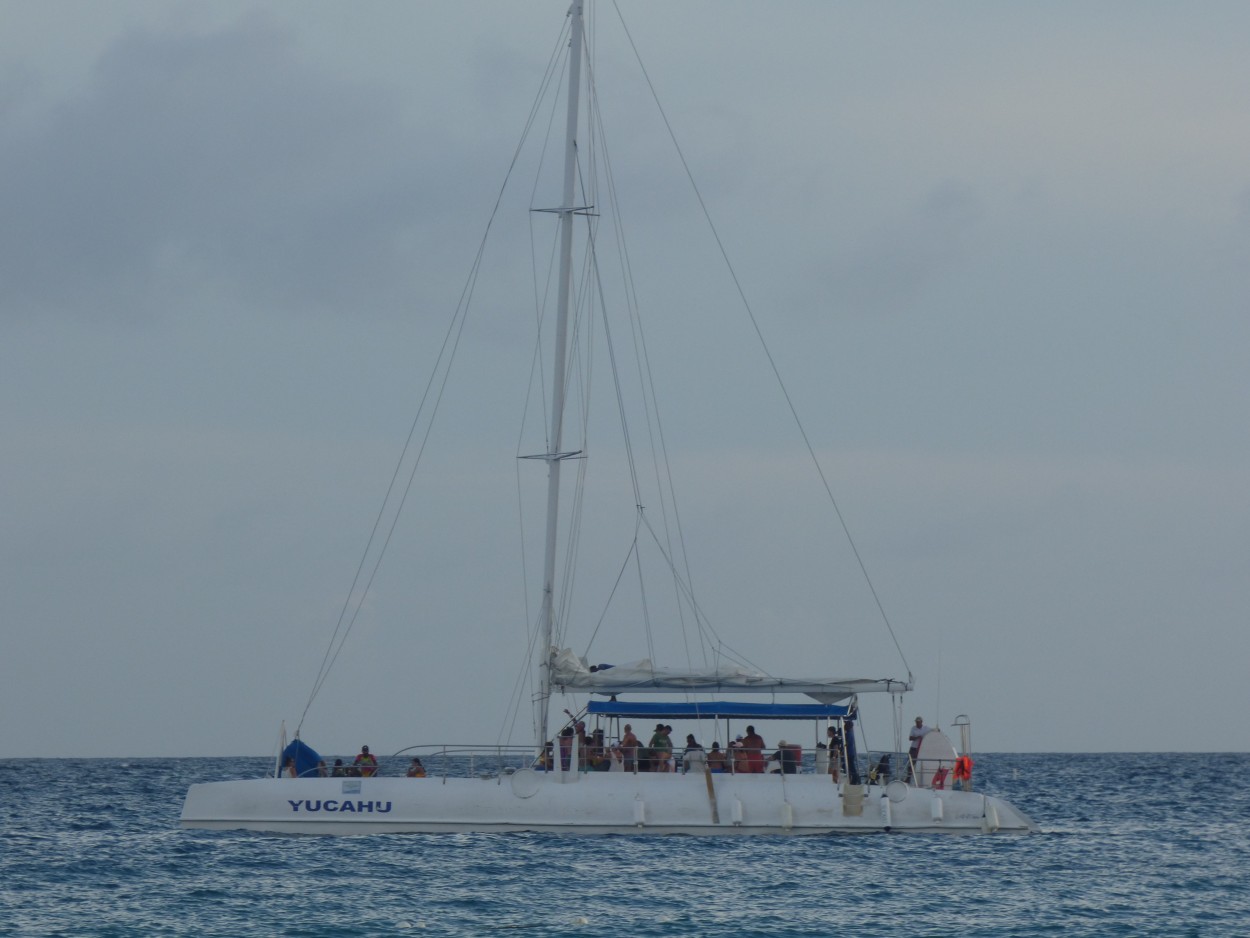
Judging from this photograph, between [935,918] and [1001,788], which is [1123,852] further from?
[1001,788]

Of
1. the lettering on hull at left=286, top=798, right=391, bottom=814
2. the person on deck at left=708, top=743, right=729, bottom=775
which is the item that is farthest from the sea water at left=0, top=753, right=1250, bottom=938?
the person on deck at left=708, top=743, right=729, bottom=775

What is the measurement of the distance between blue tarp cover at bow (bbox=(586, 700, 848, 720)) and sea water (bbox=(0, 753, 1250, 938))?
8.50ft

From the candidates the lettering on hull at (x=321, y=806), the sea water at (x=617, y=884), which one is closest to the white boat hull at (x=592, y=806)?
the lettering on hull at (x=321, y=806)

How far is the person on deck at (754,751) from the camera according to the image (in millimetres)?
36031

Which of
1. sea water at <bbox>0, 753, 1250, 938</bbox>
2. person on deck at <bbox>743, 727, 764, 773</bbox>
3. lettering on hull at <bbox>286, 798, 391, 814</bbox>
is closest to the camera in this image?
sea water at <bbox>0, 753, 1250, 938</bbox>

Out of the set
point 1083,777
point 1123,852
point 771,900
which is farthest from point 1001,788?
point 771,900

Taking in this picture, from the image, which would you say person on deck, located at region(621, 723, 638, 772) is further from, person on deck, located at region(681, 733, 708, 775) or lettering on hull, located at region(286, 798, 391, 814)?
lettering on hull, located at region(286, 798, 391, 814)

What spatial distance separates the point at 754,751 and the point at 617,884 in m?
6.81

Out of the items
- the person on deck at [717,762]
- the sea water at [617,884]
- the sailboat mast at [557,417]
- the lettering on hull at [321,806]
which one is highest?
the sailboat mast at [557,417]

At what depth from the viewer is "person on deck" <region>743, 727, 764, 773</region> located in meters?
36.0

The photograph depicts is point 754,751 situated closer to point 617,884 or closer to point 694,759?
point 694,759

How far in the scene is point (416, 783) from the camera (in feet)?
115

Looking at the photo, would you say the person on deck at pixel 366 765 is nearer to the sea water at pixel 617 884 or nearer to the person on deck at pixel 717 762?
the sea water at pixel 617 884

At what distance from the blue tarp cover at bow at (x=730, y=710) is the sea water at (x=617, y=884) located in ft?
8.50
